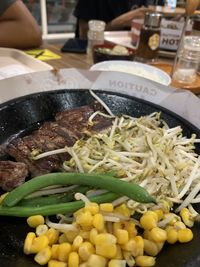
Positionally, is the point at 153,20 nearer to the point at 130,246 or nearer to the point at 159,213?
the point at 159,213

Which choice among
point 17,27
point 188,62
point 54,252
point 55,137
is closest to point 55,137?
point 55,137

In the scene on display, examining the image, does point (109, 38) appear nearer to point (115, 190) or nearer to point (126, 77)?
point (126, 77)

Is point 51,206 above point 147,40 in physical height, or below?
below

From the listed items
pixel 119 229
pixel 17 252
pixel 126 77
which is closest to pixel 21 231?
pixel 17 252

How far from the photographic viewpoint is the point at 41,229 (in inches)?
42.6

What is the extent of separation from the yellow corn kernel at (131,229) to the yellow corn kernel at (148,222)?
0.11ft

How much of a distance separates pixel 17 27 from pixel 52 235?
2427mm

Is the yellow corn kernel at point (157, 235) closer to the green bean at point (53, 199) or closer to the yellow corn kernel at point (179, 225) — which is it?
the yellow corn kernel at point (179, 225)

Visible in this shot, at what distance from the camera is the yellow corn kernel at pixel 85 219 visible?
1024 millimetres

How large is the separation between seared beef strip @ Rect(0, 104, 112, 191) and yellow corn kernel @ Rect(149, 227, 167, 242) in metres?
0.51

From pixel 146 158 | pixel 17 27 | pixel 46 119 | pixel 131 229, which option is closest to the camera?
pixel 131 229

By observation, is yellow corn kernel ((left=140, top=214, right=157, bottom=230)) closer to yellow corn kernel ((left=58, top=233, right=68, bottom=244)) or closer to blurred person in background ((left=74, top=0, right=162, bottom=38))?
yellow corn kernel ((left=58, top=233, right=68, bottom=244))

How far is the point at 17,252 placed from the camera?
3.33ft

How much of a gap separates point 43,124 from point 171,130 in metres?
0.64
